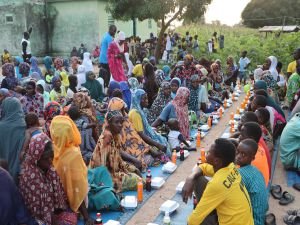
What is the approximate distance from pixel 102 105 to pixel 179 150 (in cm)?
192

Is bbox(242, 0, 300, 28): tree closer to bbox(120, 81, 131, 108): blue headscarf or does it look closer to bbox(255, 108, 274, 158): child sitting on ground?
bbox(120, 81, 131, 108): blue headscarf

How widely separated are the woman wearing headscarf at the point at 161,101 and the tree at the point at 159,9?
1007 cm

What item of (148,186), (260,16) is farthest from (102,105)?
(260,16)

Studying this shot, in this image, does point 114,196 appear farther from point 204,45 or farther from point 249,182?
point 204,45

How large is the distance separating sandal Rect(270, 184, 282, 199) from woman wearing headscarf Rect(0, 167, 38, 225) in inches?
138

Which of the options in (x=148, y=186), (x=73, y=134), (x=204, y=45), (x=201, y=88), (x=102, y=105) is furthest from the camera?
(x=204, y=45)

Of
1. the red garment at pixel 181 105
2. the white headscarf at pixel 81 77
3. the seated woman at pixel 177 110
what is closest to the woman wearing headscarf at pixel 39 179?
the seated woman at pixel 177 110

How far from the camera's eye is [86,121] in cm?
623

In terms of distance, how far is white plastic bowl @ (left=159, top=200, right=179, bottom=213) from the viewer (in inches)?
193

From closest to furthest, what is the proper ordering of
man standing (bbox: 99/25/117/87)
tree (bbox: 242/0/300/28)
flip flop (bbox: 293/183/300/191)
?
flip flop (bbox: 293/183/300/191) < man standing (bbox: 99/25/117/87) < tree (bbox: 242/0/300/28)

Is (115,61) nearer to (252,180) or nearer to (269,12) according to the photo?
(252,180)

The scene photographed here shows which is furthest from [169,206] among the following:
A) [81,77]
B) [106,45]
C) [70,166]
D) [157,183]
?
[106,45]

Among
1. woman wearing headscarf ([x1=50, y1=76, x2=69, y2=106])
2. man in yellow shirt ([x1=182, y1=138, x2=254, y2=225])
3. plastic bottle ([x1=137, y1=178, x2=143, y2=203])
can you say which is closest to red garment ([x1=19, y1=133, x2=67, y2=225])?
plastic bottle ([x1=137, y1=178, x2=143, y2=203])

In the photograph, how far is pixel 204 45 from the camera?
22.4m
